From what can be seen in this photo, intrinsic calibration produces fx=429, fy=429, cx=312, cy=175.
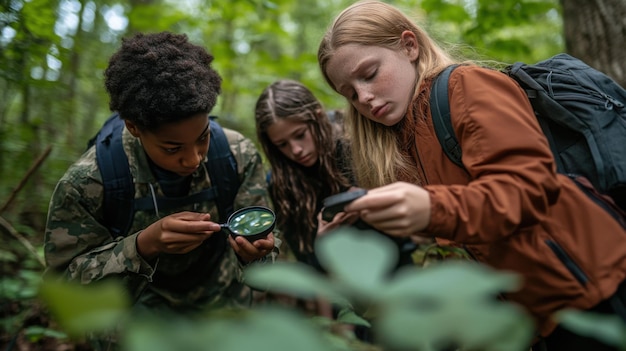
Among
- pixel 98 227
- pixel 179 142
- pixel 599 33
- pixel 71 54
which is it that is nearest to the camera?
pixel 179 142

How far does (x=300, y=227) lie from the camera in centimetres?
354

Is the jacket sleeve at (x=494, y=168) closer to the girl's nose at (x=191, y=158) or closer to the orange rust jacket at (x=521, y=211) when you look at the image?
the orange rust jacket at (x=521, y=211)

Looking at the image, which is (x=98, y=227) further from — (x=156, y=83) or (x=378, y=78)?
(x=378, y=78)

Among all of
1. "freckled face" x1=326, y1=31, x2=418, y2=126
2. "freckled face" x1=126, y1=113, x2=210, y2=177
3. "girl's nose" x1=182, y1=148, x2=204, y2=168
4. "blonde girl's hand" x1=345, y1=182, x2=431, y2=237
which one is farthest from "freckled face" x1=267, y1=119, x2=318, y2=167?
"blonde girl's hand" x1=345, y1=182, x2=431, y2=237

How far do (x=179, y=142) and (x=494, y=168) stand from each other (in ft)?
5.17

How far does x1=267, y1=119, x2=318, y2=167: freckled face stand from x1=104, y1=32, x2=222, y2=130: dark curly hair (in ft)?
3.52

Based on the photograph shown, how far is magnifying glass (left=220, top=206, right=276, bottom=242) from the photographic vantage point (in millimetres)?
2209

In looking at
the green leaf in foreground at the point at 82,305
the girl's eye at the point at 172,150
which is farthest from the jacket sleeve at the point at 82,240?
the green leaf in foreground at the point at 82,305

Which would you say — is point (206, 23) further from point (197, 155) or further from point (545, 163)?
point (545, 163)

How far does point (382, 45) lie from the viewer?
2014 millimetres

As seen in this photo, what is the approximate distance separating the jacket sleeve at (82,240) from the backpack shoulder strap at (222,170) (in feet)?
1.92

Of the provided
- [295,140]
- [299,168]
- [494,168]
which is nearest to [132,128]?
[295,140]

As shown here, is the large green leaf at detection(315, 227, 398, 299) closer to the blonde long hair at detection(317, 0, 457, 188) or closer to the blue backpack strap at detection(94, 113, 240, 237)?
the blonde long hair at detection(317, 0, 457, 188)

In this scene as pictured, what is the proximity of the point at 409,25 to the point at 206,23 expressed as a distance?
188 inches
